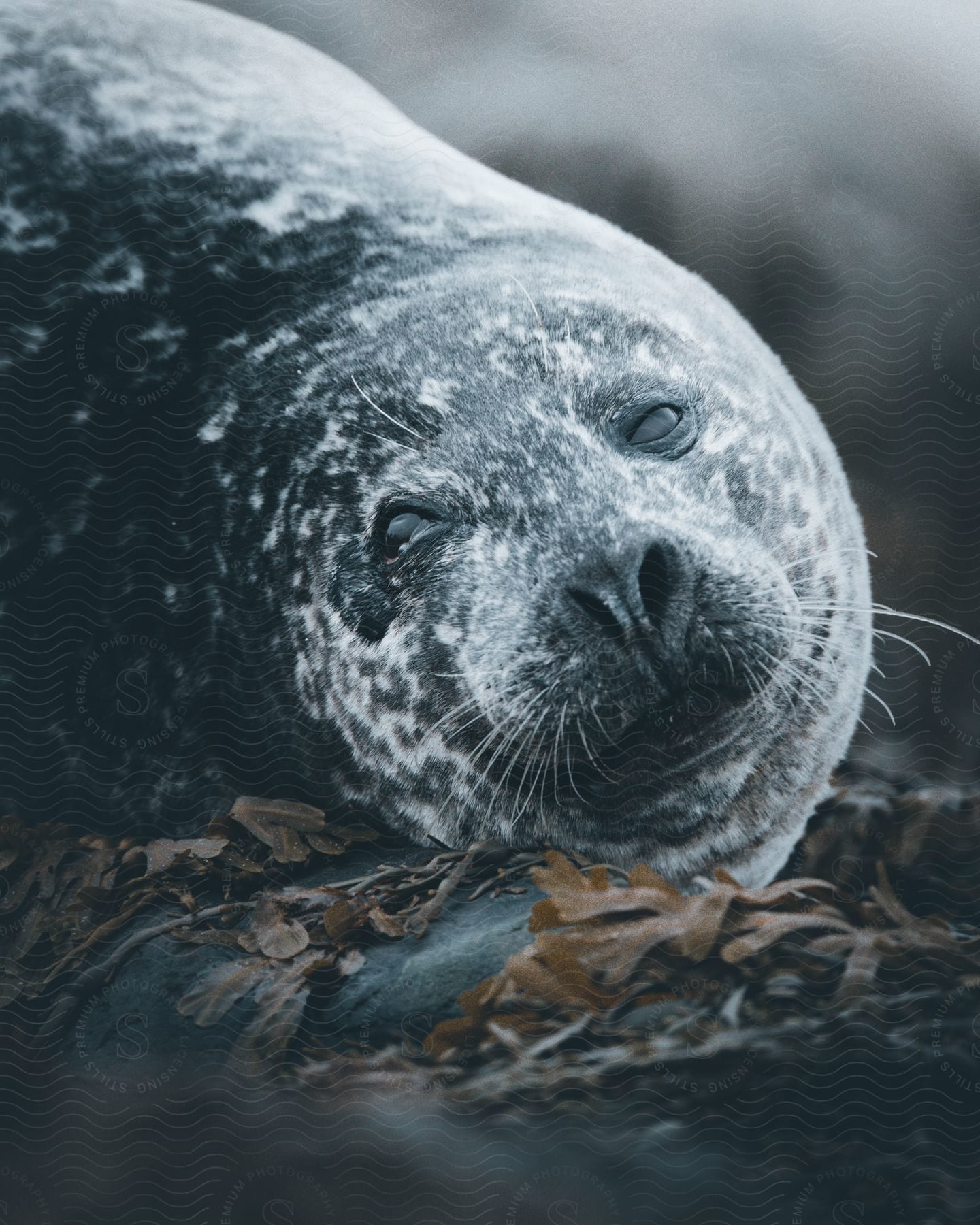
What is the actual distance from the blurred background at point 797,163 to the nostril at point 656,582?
1.73 feet

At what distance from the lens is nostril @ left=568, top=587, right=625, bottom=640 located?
1.54 m

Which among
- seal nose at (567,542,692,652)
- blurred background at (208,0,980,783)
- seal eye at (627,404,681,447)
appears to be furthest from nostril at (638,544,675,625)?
blurred background at (208,0,980,783)

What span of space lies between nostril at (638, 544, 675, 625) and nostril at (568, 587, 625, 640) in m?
0.05

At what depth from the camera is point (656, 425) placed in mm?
1764

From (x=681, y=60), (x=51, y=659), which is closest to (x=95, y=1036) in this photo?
(x=51, y=659)

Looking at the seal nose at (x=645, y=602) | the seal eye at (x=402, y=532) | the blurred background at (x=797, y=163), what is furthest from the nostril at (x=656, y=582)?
the blurred background at (x=797, y=163)

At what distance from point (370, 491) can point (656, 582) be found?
21.4 inches

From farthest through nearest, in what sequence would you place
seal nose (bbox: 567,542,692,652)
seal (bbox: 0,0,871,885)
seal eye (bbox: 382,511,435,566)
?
seal eye (bbox: 382,511,435,566), seal (bbox: 0,0,871,885), seal nose (bbox: 567,542,692,652)

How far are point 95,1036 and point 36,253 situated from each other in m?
1.38

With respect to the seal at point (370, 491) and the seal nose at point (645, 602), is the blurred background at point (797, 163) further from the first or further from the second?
the seal nose at point (645, 602)

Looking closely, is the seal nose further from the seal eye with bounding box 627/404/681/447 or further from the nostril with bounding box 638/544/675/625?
the seal eye with bounding box 627/404/681/447

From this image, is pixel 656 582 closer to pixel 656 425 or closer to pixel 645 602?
pixel 645 602

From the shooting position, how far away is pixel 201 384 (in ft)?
6.56

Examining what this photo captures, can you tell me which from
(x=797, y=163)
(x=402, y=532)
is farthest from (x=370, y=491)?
(x=797, y=163)
